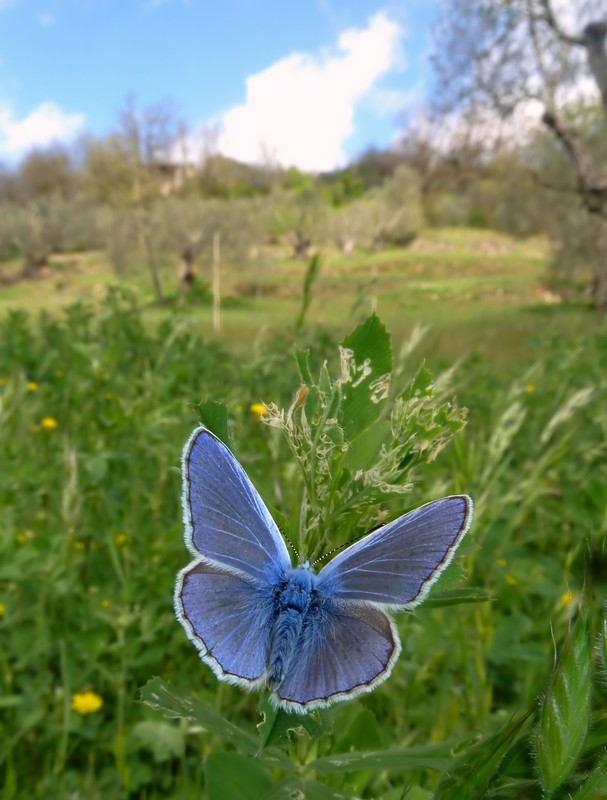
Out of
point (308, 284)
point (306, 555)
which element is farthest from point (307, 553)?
point (308, 284)

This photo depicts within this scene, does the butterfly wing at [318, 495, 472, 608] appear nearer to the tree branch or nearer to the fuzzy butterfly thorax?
the fuzzy butterfly thorax

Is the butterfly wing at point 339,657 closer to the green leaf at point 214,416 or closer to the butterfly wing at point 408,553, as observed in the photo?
the butterfly wing at point 408,553

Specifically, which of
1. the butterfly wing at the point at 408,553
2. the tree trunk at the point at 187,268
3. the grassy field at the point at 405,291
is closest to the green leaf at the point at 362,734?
the butterfly wing at the point at 408,553

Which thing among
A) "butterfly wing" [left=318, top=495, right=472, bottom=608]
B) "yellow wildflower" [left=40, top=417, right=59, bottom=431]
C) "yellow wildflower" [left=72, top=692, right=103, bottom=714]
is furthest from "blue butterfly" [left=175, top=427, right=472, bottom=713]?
"yellow wildflower" [left=40, top=417, right=59, bottom=431]

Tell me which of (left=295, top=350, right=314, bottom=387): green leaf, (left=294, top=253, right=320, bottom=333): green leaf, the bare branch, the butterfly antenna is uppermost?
the bare branch

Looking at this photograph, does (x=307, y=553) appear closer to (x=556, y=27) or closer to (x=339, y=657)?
(x=339, y=657)
